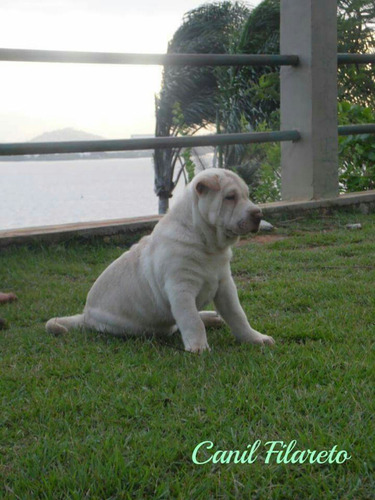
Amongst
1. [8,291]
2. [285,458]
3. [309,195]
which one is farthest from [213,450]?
[309,195]

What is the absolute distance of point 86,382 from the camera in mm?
2617

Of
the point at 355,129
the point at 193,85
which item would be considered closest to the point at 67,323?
the point at 355,129

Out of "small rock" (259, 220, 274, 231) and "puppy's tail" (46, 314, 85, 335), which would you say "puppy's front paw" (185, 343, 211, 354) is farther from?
"small rock" (259, 220, 274, 231)

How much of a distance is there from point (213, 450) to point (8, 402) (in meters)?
0.87

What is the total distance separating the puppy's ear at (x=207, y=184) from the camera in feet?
10.2

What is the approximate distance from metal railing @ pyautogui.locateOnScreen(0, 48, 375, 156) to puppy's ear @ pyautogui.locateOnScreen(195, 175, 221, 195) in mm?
2318

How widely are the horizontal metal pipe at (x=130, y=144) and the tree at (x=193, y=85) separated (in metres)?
10.6

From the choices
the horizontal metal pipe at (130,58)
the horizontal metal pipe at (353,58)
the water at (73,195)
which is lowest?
the water at (73,195)

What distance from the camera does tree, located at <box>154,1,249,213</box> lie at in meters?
17.9

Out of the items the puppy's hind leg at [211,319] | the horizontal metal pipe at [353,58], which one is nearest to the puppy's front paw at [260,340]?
the puppy's hind leg at [211,319]

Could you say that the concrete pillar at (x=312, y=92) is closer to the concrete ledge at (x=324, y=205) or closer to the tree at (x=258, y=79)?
the concrete ledge at (x=324, y=205)

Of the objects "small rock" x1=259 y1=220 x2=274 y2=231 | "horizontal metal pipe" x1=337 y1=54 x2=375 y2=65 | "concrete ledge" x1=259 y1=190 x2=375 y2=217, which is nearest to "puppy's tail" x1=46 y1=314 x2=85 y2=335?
"small rock" x1=259 y1=220 x2=274 y2=231

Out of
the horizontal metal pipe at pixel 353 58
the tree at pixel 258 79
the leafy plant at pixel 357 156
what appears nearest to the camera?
the horizontal metal pipe at pixel 353 58

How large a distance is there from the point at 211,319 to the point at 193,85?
1553 cm
